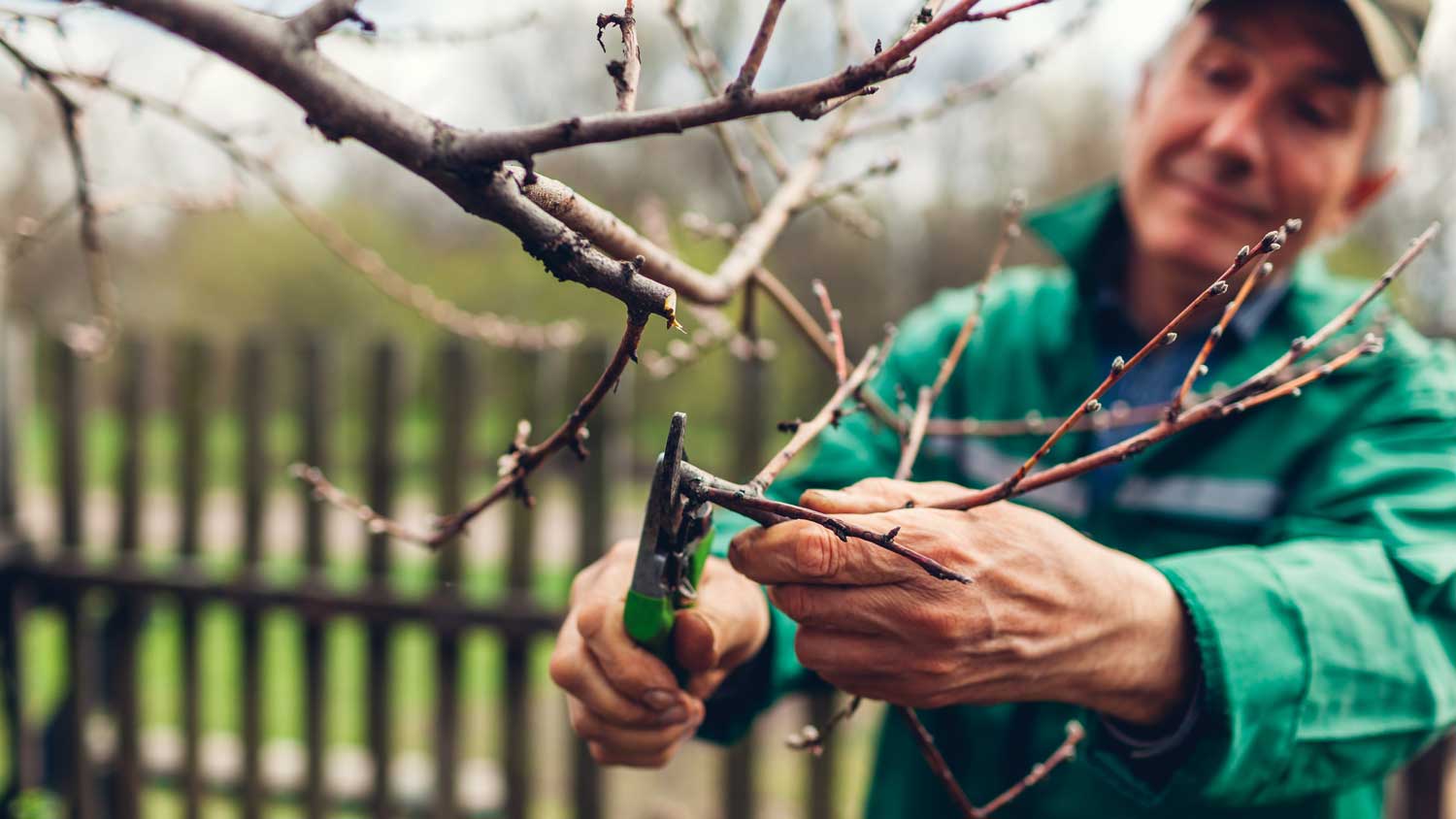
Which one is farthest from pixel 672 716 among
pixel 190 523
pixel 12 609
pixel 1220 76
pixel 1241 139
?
pixel 12 609

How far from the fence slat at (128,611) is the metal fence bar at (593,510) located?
1662 mm

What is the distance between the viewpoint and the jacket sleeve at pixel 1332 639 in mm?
1128

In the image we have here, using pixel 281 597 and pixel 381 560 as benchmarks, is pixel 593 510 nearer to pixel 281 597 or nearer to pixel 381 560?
pixel 381 560

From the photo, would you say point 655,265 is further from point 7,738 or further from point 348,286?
point 348,286

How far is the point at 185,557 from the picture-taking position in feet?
11.1

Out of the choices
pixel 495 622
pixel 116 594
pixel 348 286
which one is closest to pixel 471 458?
pixel 495 622

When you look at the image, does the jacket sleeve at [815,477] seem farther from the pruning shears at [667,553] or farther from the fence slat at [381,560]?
the fence slat at [381,560]

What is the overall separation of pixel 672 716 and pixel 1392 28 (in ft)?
5.47

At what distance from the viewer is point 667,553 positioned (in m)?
0.95

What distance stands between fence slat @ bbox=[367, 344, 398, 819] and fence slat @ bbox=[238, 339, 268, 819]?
0.44 metres

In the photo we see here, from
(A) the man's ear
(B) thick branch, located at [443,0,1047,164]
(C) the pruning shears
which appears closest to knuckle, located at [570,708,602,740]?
(C) the pruning shears

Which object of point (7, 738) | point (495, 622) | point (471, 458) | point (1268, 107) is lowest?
point (7, 738)

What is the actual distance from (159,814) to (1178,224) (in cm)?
449

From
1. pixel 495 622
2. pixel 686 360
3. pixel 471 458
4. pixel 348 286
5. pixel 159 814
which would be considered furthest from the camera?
pixel 348 286
